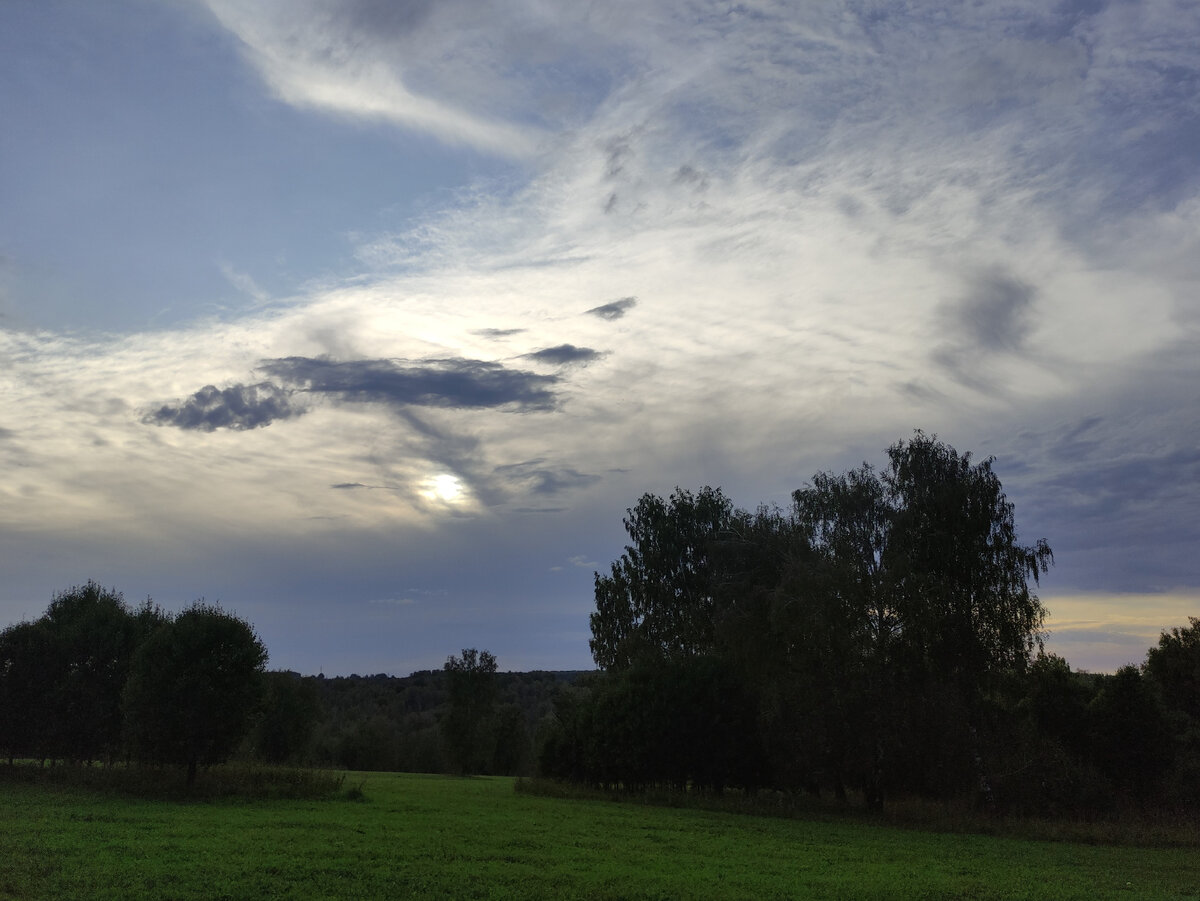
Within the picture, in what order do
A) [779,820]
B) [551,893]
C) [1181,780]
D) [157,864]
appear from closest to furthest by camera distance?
[551,893] → [157,864] → [779,820] → [1181,780]

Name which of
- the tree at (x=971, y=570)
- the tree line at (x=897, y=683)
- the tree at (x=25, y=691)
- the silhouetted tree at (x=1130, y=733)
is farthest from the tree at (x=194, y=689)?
the silhouetted tree at (x=1130, y=733)

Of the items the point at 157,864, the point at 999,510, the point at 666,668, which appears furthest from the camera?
the point at 666,668

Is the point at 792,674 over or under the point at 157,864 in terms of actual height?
over

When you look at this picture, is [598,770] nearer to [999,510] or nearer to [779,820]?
[779,820]

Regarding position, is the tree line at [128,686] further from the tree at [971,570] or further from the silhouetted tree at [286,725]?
the tree at [971,570]

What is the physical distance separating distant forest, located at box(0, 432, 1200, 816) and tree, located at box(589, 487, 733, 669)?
6.22 meters

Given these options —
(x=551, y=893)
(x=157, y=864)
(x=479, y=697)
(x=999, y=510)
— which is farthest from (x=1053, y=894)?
(x=479, y=697)

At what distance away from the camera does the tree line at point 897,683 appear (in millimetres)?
39594

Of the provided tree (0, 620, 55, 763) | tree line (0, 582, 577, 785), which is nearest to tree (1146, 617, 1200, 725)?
tree line (0, 582, 577, 785)

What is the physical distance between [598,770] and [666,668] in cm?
837

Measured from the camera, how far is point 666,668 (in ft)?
162

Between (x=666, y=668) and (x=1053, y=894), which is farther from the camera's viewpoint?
(x=666, y=668)

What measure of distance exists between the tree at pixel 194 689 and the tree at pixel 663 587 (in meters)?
26.3

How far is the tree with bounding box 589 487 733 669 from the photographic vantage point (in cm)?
5897
